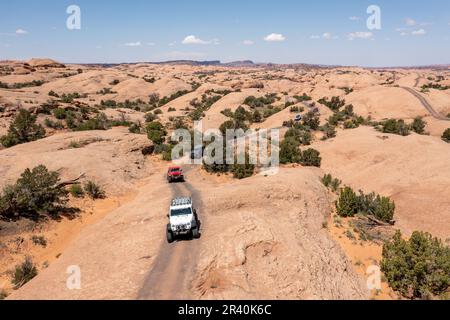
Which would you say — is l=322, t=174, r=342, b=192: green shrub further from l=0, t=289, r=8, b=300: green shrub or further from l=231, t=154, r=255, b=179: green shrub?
l=0, t=289, r=8, b=300: green shrub

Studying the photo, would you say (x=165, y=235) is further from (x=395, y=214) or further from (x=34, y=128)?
(x=34, y=128)

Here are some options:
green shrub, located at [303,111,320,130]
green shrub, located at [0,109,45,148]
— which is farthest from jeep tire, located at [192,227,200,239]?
green shrub, located at [303,111,320,130]

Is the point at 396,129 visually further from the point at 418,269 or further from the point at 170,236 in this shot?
the point at 170,236

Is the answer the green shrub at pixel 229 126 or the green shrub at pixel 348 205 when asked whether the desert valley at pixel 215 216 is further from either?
the green shrub at pixel 229 126

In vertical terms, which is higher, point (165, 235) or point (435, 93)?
point (435, 93)

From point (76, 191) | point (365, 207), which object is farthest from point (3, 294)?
point (365, 207)

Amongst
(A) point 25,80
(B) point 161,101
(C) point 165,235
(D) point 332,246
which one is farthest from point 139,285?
(A) point 25,80
